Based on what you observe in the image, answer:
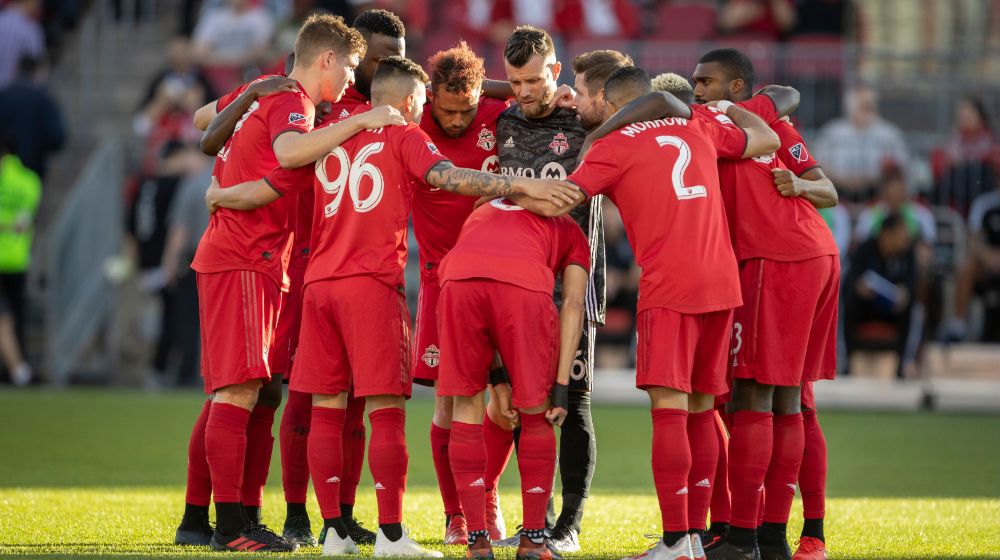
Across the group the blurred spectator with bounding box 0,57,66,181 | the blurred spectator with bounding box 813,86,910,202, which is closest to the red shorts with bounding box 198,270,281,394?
the blurred spectator with bounding box 813,86,910,202

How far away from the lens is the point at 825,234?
687 cm

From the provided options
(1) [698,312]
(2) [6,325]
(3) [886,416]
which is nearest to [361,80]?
(1) [698,312]

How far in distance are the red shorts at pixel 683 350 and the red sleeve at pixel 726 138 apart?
0.77 m

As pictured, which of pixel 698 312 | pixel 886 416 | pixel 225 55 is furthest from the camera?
pixel 225 55

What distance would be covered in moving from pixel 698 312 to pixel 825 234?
1.01 m

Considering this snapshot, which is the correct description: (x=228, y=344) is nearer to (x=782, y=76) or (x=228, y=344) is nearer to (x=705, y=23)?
(x=782, y=76)

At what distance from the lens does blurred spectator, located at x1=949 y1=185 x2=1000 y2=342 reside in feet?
52.4

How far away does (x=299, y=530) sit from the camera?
717 centimetres

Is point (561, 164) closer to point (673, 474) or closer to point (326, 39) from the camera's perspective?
point (326, 39)

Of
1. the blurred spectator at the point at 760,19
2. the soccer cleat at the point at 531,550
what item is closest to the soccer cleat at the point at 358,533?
the soccer cleat at the point at 531,550

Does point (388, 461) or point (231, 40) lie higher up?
point (231, 40)

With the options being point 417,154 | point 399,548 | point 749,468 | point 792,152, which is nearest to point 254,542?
point 399,548

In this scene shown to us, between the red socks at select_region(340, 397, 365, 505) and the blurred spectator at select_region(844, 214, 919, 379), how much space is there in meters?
9.31

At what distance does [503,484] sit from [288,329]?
309 cm
